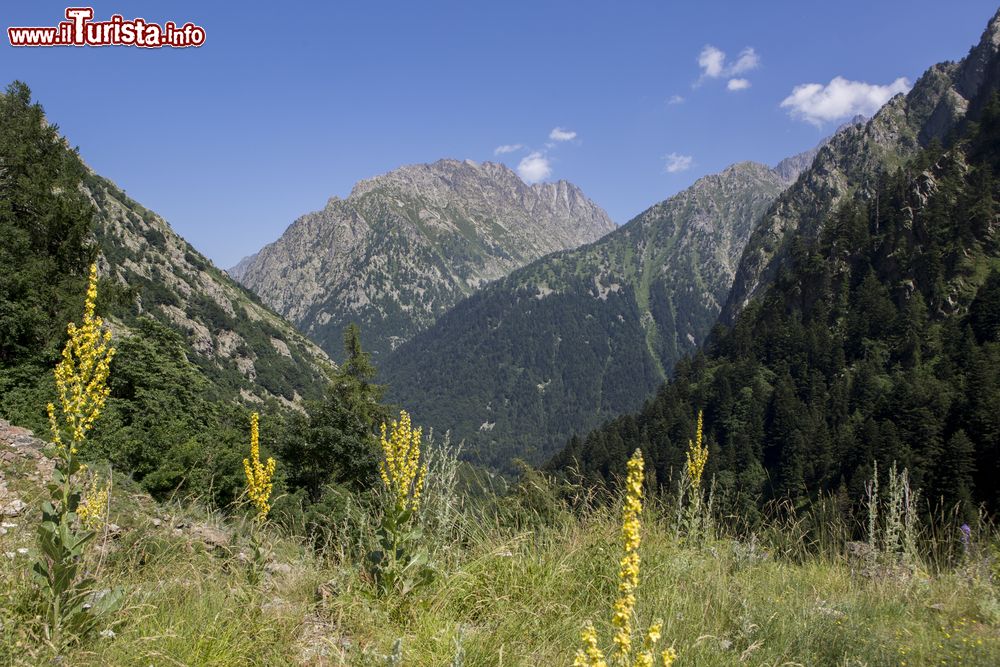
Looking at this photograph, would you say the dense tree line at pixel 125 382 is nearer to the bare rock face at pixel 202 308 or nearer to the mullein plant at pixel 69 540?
the mullein plant at pixel 69 540

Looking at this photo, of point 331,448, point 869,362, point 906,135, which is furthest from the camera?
point 906,135

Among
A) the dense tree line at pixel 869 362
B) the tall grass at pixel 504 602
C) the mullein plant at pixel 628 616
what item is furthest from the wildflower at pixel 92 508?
the dense tree line at pixel 869 362

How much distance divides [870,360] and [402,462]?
119694 millimetres

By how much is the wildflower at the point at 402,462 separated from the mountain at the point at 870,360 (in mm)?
66788

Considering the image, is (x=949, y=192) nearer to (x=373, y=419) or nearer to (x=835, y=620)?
(x=373, y=419)

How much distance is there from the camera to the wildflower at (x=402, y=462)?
15.4 ft

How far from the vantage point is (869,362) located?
99.8 m

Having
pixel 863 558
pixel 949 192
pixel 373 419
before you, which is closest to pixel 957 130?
pixel 949 192

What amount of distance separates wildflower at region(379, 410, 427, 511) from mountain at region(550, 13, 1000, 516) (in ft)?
219

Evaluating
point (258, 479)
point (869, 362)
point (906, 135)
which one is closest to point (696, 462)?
point (258, 479)

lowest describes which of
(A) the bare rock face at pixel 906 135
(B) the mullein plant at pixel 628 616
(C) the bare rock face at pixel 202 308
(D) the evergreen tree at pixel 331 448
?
(D) the evergreen tree at pixel 331 448

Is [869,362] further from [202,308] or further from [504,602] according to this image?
[202,308]

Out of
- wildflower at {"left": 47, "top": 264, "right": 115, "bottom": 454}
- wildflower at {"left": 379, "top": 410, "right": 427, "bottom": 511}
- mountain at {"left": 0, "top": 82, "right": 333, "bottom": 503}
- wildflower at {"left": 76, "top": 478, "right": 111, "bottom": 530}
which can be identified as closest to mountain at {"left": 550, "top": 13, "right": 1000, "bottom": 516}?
mountain at {"left": 0, "top": 82, "right": 333, "bottom": 503}

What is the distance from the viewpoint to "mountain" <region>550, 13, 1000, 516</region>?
68562 millimetres
